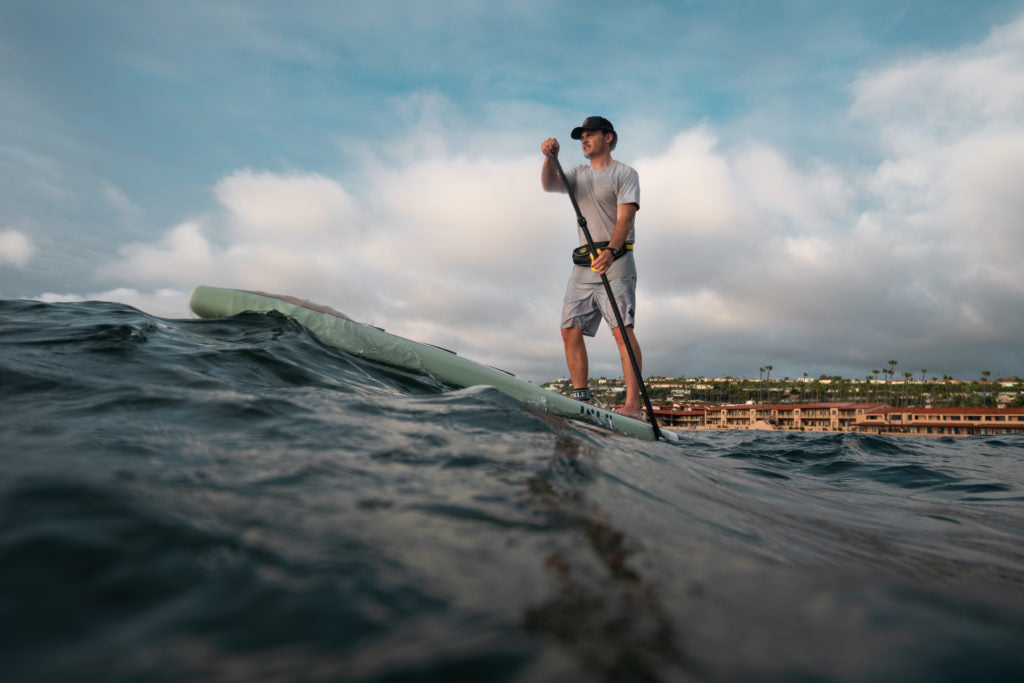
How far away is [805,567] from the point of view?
4.07 feet

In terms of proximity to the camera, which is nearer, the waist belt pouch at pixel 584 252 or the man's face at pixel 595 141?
the waist belt pouch at pixel 584 252

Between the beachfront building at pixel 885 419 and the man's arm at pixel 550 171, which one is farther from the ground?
the man's arm at pixel 550 171

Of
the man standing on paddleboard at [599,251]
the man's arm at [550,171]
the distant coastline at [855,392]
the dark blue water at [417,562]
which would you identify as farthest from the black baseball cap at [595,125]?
the distant coastline at [855,392]

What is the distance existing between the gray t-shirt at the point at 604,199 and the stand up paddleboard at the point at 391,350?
155 cm

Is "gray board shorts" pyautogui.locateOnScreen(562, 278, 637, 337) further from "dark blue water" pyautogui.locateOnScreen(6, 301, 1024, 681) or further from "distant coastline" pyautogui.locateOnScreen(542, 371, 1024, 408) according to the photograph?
"distant coastline" pyautogui.locateOnScreen(542, 371, 1024, 408)

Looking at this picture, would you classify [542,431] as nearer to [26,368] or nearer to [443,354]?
[443,354]

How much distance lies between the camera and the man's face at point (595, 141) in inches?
214

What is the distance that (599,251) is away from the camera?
5246 millimetres

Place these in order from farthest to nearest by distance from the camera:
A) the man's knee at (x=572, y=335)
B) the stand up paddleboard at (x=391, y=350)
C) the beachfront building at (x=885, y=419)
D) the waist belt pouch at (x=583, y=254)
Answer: the beachfront building at (x=885, y=419), the man's knee at (x=572, y=335), the waist belt pouch at (x=583, y=254), the stand up paddleboard at (x=391, y=350)

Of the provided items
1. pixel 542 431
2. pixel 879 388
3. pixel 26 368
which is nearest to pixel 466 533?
pixel 542 431

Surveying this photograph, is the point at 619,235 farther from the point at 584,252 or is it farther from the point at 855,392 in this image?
the point at 855,392

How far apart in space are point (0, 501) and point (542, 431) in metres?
1.82

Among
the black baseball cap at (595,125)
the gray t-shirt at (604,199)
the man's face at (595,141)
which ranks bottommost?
the gray t-shirt at (604,199)

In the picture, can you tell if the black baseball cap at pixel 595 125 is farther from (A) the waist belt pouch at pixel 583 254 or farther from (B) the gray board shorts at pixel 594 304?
(B) the gray board shorts at pixel 594 304
